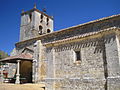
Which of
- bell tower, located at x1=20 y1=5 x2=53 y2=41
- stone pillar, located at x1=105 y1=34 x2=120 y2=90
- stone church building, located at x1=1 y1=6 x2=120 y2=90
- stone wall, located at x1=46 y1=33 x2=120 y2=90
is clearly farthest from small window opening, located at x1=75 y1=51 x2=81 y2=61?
bell tower, located at x1=20 y1=5 x2=53 y2=41

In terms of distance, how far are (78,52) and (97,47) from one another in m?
1.29

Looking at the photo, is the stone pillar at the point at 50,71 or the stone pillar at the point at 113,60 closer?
the stone pillar at the point at 113,60

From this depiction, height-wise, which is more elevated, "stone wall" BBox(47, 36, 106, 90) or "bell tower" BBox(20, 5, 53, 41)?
"bell tower" BBox(20, 5, 53, 41)

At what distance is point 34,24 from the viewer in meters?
20.8

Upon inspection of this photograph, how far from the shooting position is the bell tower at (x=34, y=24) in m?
20.8

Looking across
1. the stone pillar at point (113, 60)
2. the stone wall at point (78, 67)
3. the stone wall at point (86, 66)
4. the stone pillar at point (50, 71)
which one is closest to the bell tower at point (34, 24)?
the stone pillar at point (50, 71)

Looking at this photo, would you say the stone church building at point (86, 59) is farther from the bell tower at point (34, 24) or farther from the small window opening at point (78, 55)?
the bell tower at point (34, 24)

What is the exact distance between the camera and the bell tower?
20812 mm

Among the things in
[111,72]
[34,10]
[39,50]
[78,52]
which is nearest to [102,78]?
[111,72]

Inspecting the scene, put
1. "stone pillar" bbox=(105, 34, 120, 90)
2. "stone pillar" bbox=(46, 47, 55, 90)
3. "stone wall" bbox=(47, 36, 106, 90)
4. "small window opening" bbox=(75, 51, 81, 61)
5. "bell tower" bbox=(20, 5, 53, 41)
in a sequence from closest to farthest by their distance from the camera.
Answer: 1. "stone pillar" bbox=(105, 34, 120, 90)
2. "stone wall" bbox=(47, 36, 106, 90)
3. "small window opening" bbox=(75, 51, 81, 61)
4. "stone pillar" bbox=(46, 47, 55, 90)
5. "bell tower" bbox=(20, 5, 53, 41)

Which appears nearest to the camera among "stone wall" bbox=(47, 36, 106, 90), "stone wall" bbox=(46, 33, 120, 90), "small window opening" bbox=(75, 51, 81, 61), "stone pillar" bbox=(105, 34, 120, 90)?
"stone pillar" bbox=(105, 34, 120, 90)

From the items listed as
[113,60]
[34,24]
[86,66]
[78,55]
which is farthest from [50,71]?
[34,24]

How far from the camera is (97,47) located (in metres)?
7.50

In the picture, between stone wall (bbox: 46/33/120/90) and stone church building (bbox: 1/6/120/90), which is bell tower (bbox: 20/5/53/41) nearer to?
stone church building (bbox: 1/6/120/90)
